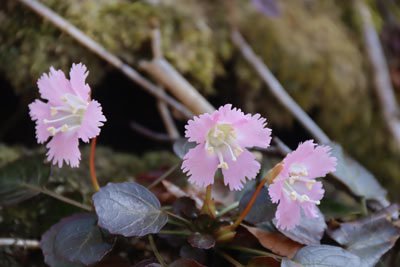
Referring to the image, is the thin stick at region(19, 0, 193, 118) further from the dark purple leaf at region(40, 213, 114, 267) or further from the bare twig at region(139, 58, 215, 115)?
the dark purple leaf at region(40, 213, 114, 267)

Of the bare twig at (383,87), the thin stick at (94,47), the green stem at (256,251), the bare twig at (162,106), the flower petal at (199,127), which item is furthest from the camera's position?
the bare twig at (383,87)

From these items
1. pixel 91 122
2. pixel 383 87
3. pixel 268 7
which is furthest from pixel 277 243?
pixel 383 87

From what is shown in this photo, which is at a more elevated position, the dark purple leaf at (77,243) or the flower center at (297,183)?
the flower center at (297,183)

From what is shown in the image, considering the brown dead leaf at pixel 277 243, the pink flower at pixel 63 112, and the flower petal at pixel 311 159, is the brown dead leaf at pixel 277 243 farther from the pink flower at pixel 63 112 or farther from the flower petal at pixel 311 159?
the pink flower at pixel 63 112

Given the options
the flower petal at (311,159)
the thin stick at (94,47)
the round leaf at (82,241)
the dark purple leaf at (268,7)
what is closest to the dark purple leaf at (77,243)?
the round leaf at (82,241)

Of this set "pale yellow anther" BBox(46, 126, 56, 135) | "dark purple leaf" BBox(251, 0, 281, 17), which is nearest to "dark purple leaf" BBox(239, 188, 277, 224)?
"pale yellow anther" BBox(46, 126, 56, 135)
